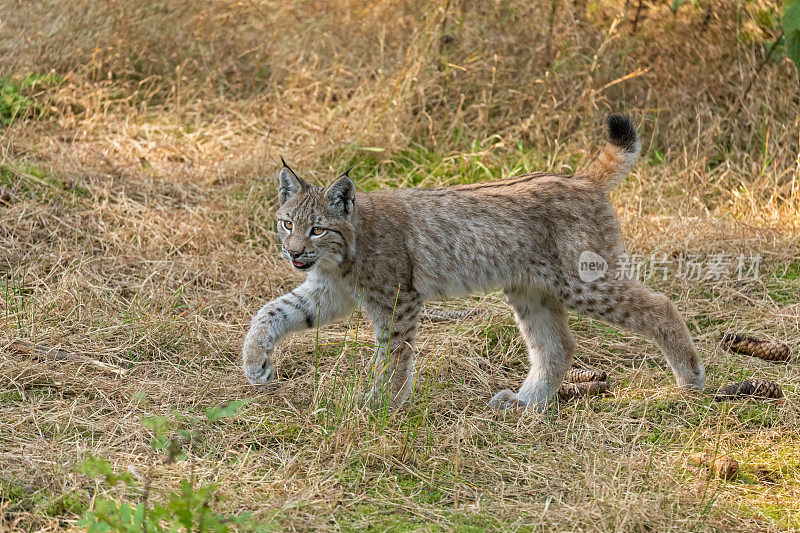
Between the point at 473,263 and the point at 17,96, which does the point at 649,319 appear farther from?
the point at 17,96

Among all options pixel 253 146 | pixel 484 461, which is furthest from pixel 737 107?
pixel 484 461

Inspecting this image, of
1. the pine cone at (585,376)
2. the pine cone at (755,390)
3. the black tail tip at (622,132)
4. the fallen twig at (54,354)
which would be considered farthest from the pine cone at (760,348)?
the fallen twig at (54,354)

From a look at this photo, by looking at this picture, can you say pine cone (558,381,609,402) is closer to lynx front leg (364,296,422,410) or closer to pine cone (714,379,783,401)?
pine cone (714,379,783,401)

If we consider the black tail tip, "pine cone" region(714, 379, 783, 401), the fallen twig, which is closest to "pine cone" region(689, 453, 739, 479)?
"pine cone" region(714, 379, 783, 401)

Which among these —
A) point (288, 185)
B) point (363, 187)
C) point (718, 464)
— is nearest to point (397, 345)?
point (288, 185)

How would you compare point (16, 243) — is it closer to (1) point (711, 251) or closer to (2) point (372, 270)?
(2) point (372, 270)

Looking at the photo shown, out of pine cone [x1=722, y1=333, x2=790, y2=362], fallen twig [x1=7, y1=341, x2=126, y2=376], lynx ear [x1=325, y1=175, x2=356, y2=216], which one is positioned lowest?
fallen twig [x1=7, y1=341, x2=126, y2=376]

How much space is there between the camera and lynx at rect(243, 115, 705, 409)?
14.6ft

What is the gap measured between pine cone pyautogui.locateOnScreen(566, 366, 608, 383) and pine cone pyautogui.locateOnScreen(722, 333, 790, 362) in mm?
820

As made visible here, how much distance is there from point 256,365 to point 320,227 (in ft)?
2.44

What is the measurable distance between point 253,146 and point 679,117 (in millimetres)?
3374

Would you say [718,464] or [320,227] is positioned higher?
[320,227]

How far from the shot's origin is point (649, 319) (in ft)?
15.3

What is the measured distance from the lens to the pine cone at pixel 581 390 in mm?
4660
